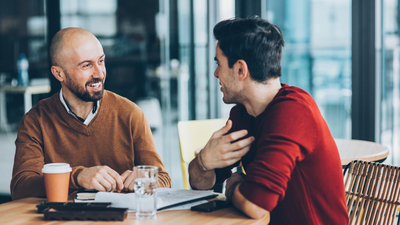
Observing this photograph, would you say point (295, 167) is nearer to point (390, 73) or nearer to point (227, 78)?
point (227, 78)

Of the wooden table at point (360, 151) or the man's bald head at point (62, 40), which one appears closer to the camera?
the man's bald head at point (62, 40)

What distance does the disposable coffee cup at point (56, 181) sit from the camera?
1266 millimetres

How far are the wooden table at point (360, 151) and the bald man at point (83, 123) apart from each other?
3.38 ft

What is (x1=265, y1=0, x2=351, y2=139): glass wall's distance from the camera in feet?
11.0

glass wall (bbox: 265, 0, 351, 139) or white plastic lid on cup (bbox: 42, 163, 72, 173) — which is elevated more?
glass wall (bbox: 265, 0, 351, 139)

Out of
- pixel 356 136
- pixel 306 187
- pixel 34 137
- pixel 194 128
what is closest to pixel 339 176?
pixel 306 187

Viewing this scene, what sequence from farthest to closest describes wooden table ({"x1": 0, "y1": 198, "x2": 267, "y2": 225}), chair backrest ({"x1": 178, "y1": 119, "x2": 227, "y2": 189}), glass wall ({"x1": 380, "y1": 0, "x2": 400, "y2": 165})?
glass wall ({"x1": 380, "y1": 0, "x2": 400, "y2": 165}) < chair backrest ({"x1": 178, "y1": 119, "x2": 227, "y2": 189}) < wooden table ({"x1": 0, "y1": 198, "x2": 267, "y2": 225})

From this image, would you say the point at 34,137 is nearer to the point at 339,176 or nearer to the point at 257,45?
the point at 257,45

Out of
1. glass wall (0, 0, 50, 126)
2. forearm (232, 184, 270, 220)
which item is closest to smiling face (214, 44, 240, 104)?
forearm (232, 184, 270, 220)

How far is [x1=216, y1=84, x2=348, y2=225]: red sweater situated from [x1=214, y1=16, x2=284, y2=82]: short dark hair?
10cm

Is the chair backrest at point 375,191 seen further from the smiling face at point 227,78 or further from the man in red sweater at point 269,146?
the smiling face at point 227,78

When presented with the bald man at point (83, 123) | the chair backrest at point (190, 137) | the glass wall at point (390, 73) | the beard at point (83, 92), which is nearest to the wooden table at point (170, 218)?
the bald man at point (83, 123)

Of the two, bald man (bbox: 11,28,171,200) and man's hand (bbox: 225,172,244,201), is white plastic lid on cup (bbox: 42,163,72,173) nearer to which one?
bald man (bbox: 11,28,171,200)

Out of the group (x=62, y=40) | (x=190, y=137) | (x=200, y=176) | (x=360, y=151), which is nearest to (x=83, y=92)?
(x=62, y=40)
